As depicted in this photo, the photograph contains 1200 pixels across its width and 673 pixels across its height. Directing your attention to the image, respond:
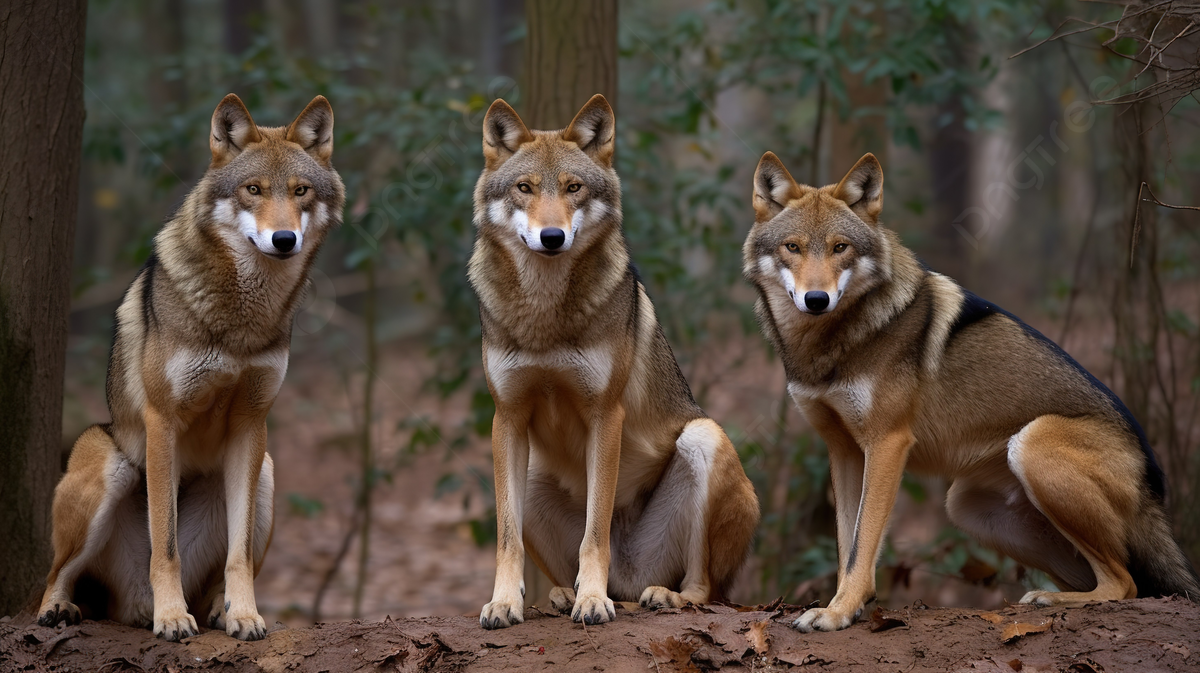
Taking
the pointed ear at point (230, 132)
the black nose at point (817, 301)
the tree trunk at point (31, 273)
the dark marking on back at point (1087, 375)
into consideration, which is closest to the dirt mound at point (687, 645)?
the dark marking on back at point (1087, 375)

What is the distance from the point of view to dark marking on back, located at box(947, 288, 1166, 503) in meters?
4.65

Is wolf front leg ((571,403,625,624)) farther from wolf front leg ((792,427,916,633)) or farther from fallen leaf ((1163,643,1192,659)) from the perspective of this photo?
fallen leaf ((1163,643,1192,659))

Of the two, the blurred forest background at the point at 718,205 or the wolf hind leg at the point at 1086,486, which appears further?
the blurred forest background at the point at 718,205

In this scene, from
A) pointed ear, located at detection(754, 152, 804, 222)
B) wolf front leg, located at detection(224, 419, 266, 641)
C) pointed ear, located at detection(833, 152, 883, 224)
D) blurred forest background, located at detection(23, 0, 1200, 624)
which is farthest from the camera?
blurred forest background, located at detection(23, 0, 1200, 624)

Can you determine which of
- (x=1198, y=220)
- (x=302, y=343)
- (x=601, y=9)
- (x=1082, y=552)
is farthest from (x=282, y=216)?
(x=302, y=343)

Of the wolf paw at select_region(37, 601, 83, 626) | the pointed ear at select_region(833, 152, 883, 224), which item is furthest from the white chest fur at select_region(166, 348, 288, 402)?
the pointed ear at select_region(833, 152, 883, 224)

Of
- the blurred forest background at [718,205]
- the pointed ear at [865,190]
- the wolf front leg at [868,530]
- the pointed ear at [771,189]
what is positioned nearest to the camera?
the wolf front leg at [868,530]

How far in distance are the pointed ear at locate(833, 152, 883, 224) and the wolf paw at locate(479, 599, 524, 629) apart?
8.64 ft

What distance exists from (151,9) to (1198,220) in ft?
68.7

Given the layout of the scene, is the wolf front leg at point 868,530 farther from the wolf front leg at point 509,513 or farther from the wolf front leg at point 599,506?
the wolf front leg at point 509,513

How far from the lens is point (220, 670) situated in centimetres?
433

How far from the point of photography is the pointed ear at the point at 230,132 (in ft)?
15.3

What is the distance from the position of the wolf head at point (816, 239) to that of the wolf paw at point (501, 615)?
1.98m

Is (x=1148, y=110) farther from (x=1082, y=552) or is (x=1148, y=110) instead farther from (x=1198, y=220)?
(x=1082, y=552)
